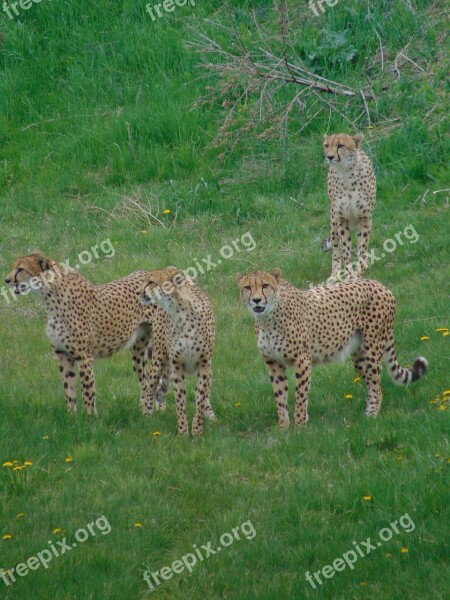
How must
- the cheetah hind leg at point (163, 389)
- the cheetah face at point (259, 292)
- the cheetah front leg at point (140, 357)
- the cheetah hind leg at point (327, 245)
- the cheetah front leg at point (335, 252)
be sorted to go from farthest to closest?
the cheetah hind leg at point (327, 245) → the cheetah front leg at point (335, 252) → the cheetah front leg at point (140, 357) → the cheetah hind leg at point (163, 389) → the cheetah face at point (259, 292)

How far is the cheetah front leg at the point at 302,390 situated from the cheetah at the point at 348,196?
3.14m

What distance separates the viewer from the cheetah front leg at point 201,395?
7.79 m

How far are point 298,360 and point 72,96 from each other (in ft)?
26.3

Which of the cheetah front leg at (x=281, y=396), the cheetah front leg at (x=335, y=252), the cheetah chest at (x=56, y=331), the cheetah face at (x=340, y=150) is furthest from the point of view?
the cheetah face at (x=340, y=150)

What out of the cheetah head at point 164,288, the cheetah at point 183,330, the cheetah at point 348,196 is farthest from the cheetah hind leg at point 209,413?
the cheetah at point 348,196

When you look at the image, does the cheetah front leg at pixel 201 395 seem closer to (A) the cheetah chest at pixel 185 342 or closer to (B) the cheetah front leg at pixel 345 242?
(A) the cheetah chest at pixel 185 342

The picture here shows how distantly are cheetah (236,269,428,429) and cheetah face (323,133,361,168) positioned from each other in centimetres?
280

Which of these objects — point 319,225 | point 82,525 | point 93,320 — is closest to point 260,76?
point 319,225

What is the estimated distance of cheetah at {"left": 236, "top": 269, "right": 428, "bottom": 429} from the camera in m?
7.68

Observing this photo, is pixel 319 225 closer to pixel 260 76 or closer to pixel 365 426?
pixel 260 76

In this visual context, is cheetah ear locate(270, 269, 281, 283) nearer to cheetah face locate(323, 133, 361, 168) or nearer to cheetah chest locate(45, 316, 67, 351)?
cheetah chest locate(45, 316, 67, 351)

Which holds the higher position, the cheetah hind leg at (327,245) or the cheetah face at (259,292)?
the cheetah face at (259,292)

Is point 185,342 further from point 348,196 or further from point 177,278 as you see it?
point 348,196

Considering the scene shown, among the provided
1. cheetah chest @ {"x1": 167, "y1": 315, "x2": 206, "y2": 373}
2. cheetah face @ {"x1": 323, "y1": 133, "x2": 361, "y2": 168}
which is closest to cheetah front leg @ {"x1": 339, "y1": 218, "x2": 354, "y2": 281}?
cheetah face @ {"x1": 323, "y1": 133, "x2": 361, "y2": 168}
